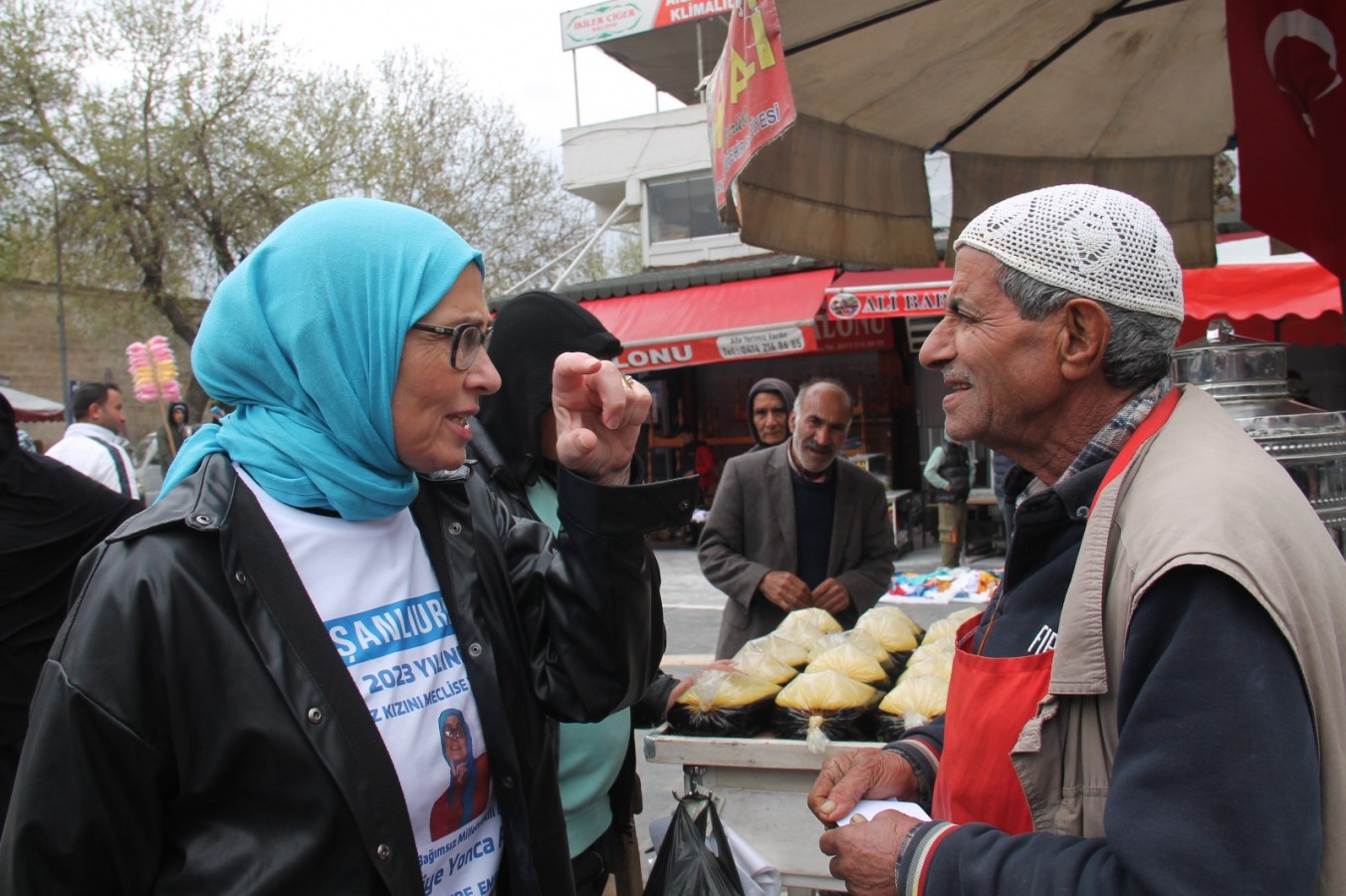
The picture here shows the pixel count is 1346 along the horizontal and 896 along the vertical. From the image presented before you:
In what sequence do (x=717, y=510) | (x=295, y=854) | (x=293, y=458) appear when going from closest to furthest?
(x=295, y=854) → (x=293, y=458) → (x=717, y=510)

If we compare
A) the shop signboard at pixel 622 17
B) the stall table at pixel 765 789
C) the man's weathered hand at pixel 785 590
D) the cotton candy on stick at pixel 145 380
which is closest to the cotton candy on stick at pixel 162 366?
the cotton candy on stick at pixel 145 380

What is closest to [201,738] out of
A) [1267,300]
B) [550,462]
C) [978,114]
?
[550,462]

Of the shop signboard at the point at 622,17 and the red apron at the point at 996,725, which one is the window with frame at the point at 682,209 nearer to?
the shop signboard at the point at 622,17

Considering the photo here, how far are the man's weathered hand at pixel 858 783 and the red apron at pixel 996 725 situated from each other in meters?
0.21

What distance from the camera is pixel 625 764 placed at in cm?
247

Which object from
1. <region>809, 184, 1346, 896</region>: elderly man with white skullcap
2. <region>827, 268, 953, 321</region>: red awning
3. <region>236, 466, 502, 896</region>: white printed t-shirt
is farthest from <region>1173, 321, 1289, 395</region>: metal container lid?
<region>827, 268, 953, 321</region>: red awning

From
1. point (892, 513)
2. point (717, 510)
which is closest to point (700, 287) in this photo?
point (892, 513)

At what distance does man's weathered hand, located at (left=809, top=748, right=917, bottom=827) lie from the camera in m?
1.75

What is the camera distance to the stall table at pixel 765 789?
2611mm

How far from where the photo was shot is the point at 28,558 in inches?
146

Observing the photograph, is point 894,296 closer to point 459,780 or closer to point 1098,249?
point 1098,249

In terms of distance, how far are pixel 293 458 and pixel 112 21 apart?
70.2 ft

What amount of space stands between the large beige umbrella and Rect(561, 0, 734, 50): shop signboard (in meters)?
16.4

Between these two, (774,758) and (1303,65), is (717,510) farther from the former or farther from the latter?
(1303,65)
